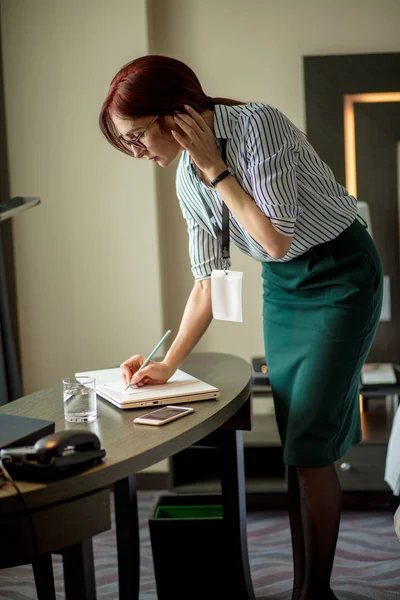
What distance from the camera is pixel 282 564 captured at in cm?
249

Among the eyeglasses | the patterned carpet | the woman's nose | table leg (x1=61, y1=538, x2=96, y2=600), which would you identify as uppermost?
the eyeglasses

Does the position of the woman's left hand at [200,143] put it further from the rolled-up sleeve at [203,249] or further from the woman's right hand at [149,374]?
the woman's right hand at [149,374]

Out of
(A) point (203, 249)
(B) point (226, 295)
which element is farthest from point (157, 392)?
(A) point (203, 249)

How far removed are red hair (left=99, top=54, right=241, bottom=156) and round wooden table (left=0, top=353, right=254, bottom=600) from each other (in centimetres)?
65

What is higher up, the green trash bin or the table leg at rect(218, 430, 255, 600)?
the table leg at rect(218, 430, 255, 600)

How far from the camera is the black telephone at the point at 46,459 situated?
1.15m

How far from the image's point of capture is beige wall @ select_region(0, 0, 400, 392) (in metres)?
3.11

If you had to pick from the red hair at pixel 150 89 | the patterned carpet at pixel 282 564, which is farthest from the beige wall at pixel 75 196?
the red hair at pixel 150 89

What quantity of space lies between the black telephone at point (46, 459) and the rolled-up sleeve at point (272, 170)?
713 mm

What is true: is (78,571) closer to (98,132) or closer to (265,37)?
(98,132)

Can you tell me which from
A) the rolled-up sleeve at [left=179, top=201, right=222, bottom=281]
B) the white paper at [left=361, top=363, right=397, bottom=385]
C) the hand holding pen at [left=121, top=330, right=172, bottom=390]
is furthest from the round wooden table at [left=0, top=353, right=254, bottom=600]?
the white paper at [left=361, top=363, right=397, bottom=385]

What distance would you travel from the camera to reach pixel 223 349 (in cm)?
348

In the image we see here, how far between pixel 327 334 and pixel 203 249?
1.35 ft

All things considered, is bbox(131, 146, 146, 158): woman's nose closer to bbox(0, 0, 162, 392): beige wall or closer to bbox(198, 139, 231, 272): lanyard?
bbox(198, 139, 231, 272): lanyard
